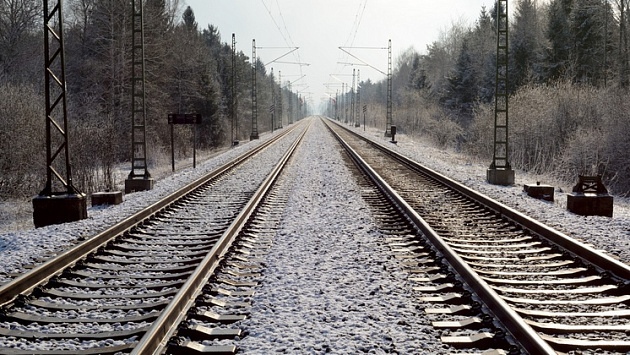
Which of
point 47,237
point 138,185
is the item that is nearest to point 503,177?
point 138,185

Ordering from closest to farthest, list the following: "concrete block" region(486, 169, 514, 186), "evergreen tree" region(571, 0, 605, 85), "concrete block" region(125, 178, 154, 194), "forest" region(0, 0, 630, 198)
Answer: "concrete block" region(125, 178, 154, 194) → "concrete block" region(486, 169, 514, 186) → "forest" region(0, 0, 630, 198) → "evergreen tree" region(571, 0, 605, 85)

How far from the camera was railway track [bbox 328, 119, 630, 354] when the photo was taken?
13.8 feet

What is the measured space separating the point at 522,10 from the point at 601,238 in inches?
2194

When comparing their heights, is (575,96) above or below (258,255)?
above

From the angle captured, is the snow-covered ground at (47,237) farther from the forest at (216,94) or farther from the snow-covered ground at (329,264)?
the forest at (216,94)

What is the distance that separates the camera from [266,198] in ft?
39.5

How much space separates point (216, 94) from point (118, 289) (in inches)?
1987

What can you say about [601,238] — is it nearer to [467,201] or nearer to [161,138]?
[467,201]

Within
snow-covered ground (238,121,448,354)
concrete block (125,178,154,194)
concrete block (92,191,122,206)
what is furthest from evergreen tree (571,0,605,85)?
snow-covered ground (238,121,448,354)

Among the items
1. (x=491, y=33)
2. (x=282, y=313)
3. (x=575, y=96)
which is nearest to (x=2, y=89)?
(x=282, y=313)

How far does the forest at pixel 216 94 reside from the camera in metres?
18.9

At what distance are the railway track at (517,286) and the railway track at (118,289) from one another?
226cm

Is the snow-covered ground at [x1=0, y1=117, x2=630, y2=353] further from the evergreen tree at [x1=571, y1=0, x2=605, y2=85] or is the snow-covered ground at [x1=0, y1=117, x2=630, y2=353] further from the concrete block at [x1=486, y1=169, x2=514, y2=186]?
the evergreen tree at [x1=571, y1=0, x2=605, y2=85]

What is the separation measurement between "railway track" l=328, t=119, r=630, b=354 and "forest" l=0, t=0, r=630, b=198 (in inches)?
416
